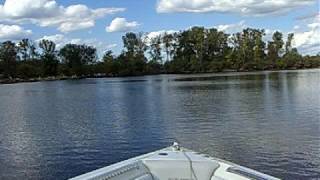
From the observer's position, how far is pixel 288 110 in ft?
131

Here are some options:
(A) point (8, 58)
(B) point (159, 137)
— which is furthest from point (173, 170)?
(A) point (8, 58)

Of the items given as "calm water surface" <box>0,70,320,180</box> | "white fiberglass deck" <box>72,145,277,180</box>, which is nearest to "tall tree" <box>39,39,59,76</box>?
"calm water surface" <box>0,70,320,180</box>

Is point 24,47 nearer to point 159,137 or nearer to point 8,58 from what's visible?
point 8,58

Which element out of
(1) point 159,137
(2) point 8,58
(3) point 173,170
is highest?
(2) point 8,58

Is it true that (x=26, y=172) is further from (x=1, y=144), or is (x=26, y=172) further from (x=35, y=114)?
(x=35, y=114)

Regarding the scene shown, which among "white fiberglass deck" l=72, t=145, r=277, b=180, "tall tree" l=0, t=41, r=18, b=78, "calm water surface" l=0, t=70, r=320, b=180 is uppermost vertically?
"tall tree" l=0, t=41, r=18, b=78

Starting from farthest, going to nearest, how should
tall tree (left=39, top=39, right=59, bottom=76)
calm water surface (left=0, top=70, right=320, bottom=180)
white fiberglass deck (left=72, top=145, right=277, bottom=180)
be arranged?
tall tree (left=39, top=39, right=59, bottom=76)
calm water surface (left=0, top=70, right=320, bottom=180)
white fiberglass deck (left=72, top=145, right=277, bottom=180)

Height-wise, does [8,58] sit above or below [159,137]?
above

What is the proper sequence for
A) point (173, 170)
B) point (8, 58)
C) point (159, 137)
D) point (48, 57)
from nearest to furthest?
1. point (173, 170)
2. point (159, 137)
3. point (8, 58)
4. point (48, 57)

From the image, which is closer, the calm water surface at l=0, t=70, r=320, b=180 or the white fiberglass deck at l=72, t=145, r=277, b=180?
the white fiberglass deck at l=72, t=145, r=277, b=180

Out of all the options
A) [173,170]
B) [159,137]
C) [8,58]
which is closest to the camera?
[173,170]

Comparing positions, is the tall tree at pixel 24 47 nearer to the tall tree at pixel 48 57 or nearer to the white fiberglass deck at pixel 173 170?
the tall tree at pixel 48 57

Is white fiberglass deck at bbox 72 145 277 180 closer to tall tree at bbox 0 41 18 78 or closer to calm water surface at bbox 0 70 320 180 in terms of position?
calm water surface at bbox 0 70 320 180

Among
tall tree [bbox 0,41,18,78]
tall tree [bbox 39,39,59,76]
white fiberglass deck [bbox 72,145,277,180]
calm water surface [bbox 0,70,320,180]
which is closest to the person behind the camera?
white fiberglass deck [bbox 72,145,277,180]
